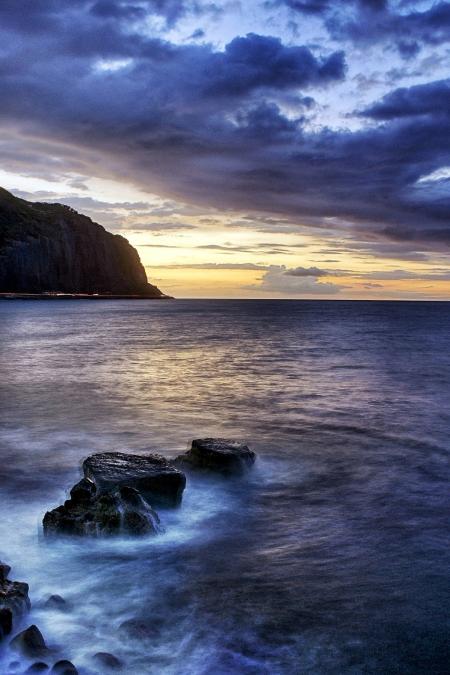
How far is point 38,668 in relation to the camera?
570 centimetres

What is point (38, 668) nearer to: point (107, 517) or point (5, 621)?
point (5, 621)

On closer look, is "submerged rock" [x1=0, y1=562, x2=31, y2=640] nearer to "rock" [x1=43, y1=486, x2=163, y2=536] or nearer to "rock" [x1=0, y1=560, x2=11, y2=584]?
"rock" [x1=0, y1=560, x2=11, y2=584]

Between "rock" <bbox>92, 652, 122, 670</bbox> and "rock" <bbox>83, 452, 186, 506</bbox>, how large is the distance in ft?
12.8

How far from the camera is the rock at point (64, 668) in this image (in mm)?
5590

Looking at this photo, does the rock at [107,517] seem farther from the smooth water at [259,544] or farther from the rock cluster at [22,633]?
the rock cluster at [22,633]

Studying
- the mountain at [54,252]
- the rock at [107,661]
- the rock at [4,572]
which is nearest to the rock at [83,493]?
the rock at [4,572]

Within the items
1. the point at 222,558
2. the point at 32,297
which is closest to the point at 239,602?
the point at 222,558

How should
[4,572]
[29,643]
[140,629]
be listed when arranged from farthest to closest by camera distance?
1. [4,572]
2. [140,629]
3. [29,643]

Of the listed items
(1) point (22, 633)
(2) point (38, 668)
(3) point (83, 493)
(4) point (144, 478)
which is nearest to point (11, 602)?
(1) point (22, 633)

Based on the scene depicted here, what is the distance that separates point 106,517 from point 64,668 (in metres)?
3.40

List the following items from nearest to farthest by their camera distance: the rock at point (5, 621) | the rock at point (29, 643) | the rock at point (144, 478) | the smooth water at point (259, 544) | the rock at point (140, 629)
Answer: the rock at point (29, 643) → the rock at point (5, 621) → the smooth water at point (259, 544) → the rock at point (140, 629) → the rock at point (144, 478)

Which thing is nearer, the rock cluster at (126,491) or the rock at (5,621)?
the rock at (5,621)

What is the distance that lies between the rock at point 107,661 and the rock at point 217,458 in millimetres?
6332

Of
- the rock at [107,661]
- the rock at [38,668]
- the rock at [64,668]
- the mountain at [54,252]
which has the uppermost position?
the mountain at [54,252]
